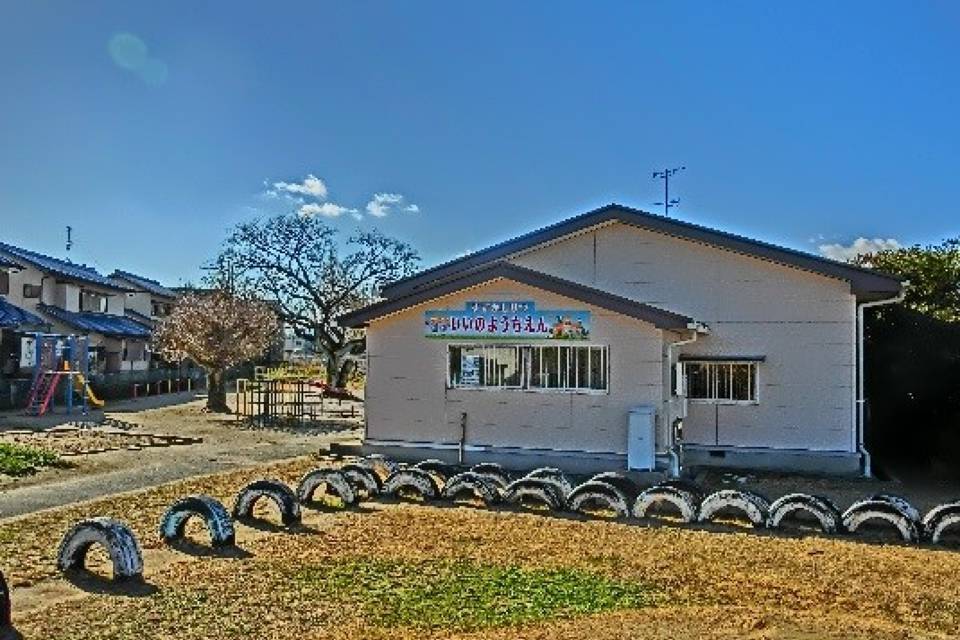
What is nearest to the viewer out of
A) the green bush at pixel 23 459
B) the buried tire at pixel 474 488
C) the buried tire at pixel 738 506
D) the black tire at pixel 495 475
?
the buried tire at pixel 738 506

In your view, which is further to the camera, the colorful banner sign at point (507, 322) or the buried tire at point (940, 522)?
the colorful banner sign at point (507, 322)

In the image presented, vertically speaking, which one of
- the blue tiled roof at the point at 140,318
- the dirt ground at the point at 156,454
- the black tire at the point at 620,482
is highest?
the blue tiled roof at the point at 140,318

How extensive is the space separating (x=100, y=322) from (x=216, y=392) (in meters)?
12.4

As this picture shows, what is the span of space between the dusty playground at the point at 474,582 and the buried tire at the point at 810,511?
1.57 ft

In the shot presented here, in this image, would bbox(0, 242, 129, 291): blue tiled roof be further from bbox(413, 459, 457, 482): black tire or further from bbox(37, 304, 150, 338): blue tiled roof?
bbox(413, 459, 457, 482): black tire

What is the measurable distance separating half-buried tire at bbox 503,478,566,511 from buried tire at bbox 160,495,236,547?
4058 millimetres

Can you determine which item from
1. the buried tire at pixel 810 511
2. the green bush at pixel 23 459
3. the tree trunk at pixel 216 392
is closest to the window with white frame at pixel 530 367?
the buried tire at pixel 810 511

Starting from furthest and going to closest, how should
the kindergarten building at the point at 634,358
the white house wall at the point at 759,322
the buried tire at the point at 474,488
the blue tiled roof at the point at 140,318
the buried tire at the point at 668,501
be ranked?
1. the blue tiled roof at the point at 140,318
2. the white house wall at the point at 759,322
3. the kindergarten building at the point at 634,358
4. the buried tire at the point at 474,488
5. the buried tire at the point at 668,501

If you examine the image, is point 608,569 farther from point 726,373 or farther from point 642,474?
point 726,373

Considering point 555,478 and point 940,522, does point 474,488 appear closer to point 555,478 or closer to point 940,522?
point 555,478

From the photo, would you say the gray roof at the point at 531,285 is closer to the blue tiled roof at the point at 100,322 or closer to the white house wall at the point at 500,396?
the white house wall at the point at 500,396

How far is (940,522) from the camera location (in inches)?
385

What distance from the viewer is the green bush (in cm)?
1398

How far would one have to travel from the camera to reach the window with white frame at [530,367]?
14.6 meters
